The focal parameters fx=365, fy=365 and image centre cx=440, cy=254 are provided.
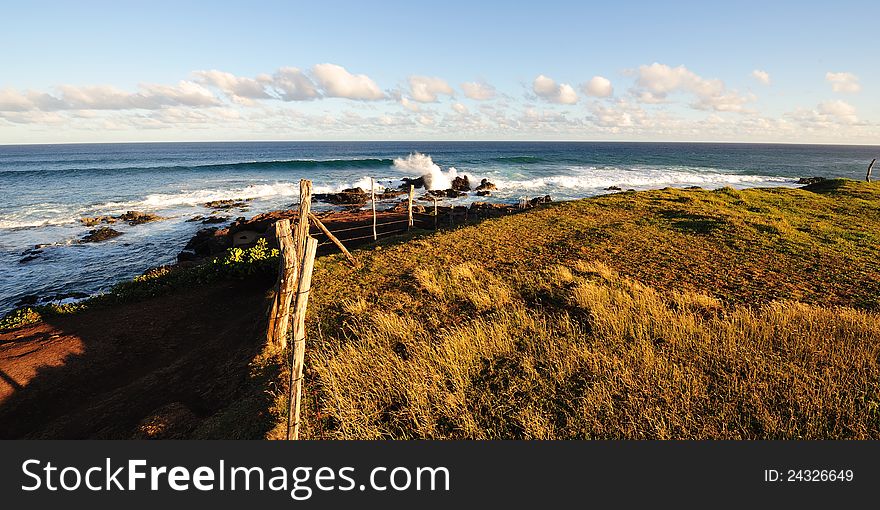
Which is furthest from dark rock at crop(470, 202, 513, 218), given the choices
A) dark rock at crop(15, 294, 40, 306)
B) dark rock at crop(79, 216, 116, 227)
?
dark rock at crop(79, 216, 116, 227)

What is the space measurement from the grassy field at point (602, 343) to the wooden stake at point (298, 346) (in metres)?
0.50

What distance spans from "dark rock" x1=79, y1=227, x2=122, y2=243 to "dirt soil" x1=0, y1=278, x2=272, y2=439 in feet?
51.8

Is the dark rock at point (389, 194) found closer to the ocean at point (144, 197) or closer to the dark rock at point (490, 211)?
the ocean at point (144, 197)

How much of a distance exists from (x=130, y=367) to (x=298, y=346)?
593 centimetres

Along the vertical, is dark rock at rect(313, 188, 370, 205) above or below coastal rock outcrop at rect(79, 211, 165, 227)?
above

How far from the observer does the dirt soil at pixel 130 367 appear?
5.66 m

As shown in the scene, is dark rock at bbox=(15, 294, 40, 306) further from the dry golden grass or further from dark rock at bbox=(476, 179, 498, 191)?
dark rock at bbox=(476, 179, 498, 191)

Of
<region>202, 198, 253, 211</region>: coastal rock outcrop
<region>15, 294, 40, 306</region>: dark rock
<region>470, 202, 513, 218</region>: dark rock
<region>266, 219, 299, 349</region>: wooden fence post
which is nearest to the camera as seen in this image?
<region>266, 219, 299, 349</region>: wooden fence post

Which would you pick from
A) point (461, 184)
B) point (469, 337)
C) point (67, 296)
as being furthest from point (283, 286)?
point (461, 184)

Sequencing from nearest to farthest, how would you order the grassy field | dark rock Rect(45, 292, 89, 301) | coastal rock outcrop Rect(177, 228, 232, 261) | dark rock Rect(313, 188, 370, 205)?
the grassy field < dark rock Rect(45, 292, 89, 301) < coastal rock outcrop Rect(177, 228, 232, 261) < dark rock Rect(313, 188, 370, 205)

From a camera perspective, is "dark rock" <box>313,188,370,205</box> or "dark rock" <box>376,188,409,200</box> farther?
"dark rock" <box>376,188,409,200</box>

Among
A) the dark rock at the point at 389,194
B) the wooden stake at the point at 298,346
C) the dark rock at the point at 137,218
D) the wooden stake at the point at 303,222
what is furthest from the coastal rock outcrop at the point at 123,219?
the wooden stake at the point at 298,346

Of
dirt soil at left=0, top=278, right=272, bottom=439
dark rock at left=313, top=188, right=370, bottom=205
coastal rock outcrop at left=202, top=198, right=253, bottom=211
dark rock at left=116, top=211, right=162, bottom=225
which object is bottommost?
dirt soil at left=0, top=278, right=272, bottom=439

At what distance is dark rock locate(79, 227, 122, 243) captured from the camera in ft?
71.7
